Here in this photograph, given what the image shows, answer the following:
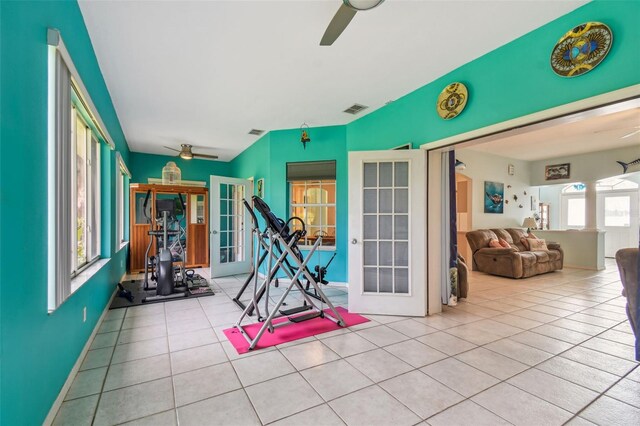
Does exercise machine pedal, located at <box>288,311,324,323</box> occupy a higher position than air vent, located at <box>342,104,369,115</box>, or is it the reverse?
air vent, located at <box>342,104,369,115</box>

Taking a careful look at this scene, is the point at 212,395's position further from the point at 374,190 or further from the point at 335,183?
the point at 335,183

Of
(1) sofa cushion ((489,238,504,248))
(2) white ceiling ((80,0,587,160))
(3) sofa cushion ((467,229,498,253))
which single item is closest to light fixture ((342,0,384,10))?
(2) white ceiling ((80,0,587,160))

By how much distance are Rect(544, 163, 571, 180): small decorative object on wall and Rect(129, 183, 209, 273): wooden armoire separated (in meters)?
9.24

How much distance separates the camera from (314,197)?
216 inches

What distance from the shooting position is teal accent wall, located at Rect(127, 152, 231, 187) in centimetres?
726

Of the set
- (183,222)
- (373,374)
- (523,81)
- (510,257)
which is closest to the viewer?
(373,374)

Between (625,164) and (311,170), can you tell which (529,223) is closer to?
(625,164)

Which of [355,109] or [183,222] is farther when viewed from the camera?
[183,222]

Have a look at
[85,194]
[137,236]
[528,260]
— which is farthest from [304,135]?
[528,260]

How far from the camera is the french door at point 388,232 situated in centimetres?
349

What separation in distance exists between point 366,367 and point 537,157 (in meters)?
8.24

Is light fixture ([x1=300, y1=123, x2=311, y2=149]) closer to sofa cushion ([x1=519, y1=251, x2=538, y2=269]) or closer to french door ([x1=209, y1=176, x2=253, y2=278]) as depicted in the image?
french door ([x1=209, y1=176, x2=253, y2=278])

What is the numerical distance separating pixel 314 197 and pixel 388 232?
2.15 metres

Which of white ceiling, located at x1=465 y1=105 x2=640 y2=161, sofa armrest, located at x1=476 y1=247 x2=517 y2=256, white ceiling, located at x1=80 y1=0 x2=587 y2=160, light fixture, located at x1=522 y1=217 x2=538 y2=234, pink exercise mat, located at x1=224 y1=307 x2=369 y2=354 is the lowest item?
pink exercise mat, located at x1=224 y1=307 x2=369 y2=354
